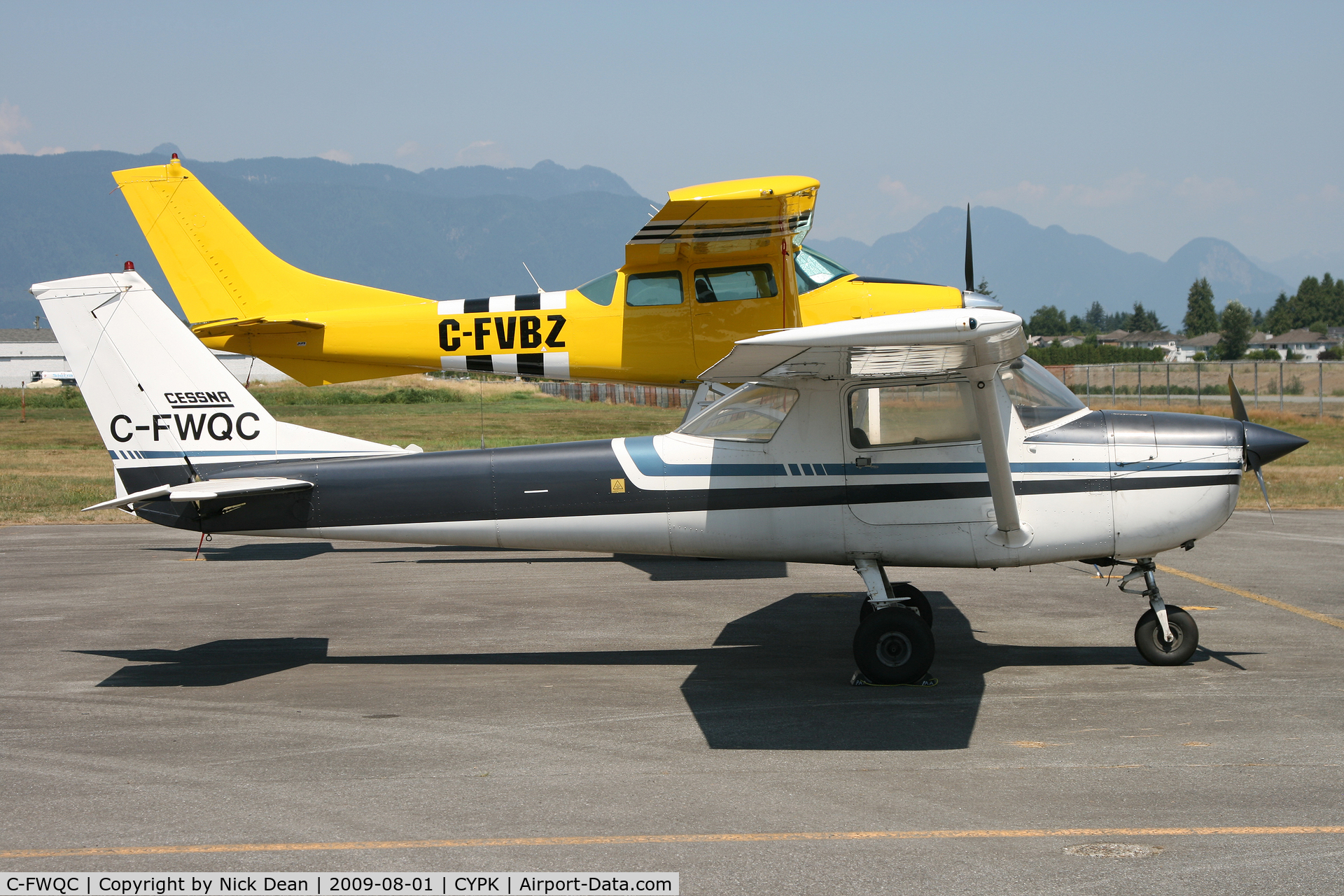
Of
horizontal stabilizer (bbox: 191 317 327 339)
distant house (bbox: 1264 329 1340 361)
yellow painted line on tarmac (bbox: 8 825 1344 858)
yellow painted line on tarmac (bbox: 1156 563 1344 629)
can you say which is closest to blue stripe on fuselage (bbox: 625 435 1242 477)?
yellow painted line on tarmac (bbox: 1156 563 1344 629)

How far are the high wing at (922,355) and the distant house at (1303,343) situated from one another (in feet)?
464

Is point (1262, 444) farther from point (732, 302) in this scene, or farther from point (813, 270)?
point (732, 302)

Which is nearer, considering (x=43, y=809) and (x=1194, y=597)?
(x=43, y=809)

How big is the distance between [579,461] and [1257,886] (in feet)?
16.1

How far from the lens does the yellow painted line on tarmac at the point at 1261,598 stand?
8742 mm

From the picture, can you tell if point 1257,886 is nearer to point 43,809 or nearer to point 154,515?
point 43,809

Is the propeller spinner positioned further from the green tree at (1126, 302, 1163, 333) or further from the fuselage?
the green tree at (1126, 302, 1163, 333)

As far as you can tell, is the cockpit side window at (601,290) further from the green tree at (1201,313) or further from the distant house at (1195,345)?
the green tree at (1201,313)

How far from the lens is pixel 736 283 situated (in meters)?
11.8

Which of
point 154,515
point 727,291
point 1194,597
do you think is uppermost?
point 727,291

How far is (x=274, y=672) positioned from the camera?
764 cm

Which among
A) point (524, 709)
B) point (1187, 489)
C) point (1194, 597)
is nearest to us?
point (524, 709)

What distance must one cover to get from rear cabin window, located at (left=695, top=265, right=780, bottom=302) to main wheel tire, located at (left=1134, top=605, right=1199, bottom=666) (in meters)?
5.76

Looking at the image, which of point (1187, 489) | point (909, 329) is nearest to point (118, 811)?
point (909, 329)
